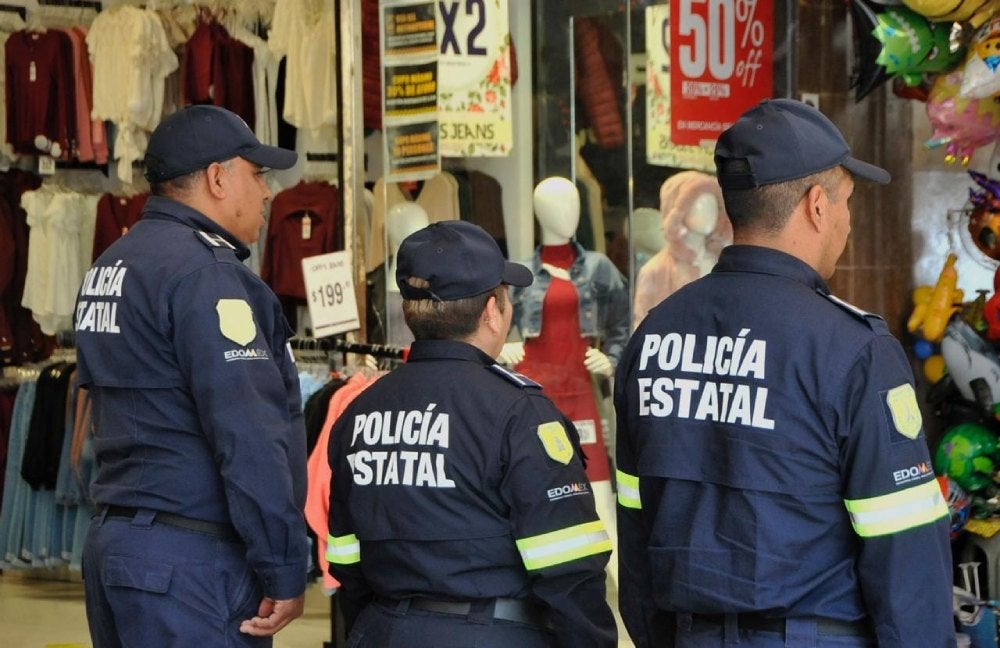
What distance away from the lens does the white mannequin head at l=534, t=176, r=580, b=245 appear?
5273mm

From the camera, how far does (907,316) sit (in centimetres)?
501

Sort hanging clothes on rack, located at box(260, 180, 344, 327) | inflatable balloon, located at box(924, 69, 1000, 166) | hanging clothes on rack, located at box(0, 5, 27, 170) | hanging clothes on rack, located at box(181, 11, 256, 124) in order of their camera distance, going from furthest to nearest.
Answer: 1. hanging clothes on rack, located at box(0, 5, 27, 170)
2. hanging clothes on rack, located at box(181, 11, 256, 124)
3. hanging clothes on rack, located at box(260, 180, 344, 327)
4. inflatable balloon, located at box(924, 69, 1000, 166)

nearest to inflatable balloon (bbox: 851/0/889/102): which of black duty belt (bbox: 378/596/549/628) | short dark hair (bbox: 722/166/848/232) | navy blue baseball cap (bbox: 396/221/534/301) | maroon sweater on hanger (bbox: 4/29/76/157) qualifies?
navy blue baseball cap (bbox: 396/221/534/301)

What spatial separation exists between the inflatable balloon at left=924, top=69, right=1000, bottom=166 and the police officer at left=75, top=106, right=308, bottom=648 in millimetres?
2220

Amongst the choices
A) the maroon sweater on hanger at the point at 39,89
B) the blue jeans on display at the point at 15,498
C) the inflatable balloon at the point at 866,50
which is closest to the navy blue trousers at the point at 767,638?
the inflatable balloon at the point at 866,50

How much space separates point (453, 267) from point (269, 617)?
0.84 metres

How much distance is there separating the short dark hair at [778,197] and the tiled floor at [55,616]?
4.30m

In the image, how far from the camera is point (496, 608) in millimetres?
2594

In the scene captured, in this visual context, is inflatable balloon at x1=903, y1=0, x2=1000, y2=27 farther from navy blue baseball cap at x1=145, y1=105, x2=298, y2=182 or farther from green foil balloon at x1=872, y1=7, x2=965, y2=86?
navy blue baseball cap at x1=145, y1=105, x2=298, y2=182

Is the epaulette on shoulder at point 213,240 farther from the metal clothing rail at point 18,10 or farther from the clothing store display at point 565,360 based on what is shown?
the metal clothing rail at point 18,10

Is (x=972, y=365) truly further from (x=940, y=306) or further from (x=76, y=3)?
(x=76, y=3)

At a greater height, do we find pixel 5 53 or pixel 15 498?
pixel 5 53

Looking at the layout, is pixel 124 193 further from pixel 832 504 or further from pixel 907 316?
pixel 832 504

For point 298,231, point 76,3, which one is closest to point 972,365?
point 298,231
